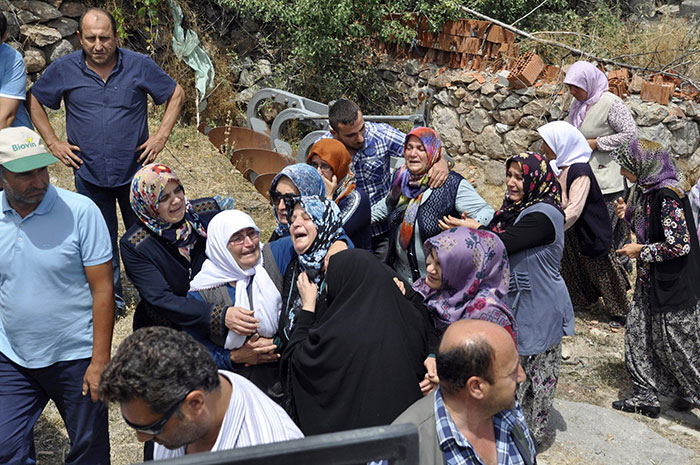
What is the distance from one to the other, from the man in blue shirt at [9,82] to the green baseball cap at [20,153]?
1.91 metres

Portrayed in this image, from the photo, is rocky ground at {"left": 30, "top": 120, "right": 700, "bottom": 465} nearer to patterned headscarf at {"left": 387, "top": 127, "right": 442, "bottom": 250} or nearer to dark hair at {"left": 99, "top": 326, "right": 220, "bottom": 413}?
patterned headscarf at {"left": 387, "top": 127, "right": 442, "bottom": 250}

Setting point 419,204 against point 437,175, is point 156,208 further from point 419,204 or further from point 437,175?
point 437,175

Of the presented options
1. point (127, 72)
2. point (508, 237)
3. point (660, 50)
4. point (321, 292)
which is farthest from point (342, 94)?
point (321, 292)

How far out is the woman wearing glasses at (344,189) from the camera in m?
3.78

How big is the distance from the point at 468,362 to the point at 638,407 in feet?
9.46

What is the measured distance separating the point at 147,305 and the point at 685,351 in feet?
10.4

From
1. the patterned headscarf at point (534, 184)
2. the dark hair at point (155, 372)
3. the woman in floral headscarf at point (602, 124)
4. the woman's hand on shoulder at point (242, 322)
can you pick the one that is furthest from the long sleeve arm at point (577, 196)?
the dark hair at point (155, 372)

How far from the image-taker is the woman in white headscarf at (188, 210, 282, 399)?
295 cm

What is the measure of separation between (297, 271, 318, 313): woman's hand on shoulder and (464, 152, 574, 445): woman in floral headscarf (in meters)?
1.18

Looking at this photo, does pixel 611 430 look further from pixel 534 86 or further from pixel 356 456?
pixel 534 86

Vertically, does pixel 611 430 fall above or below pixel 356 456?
below

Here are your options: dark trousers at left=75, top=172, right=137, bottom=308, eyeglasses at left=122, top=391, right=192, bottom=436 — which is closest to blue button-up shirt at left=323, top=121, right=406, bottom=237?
dark trousers at left=75, top=172, right=137, bottom=308

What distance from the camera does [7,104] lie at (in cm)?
445

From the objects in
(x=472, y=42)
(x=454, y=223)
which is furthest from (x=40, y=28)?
(x=454, y=223)
